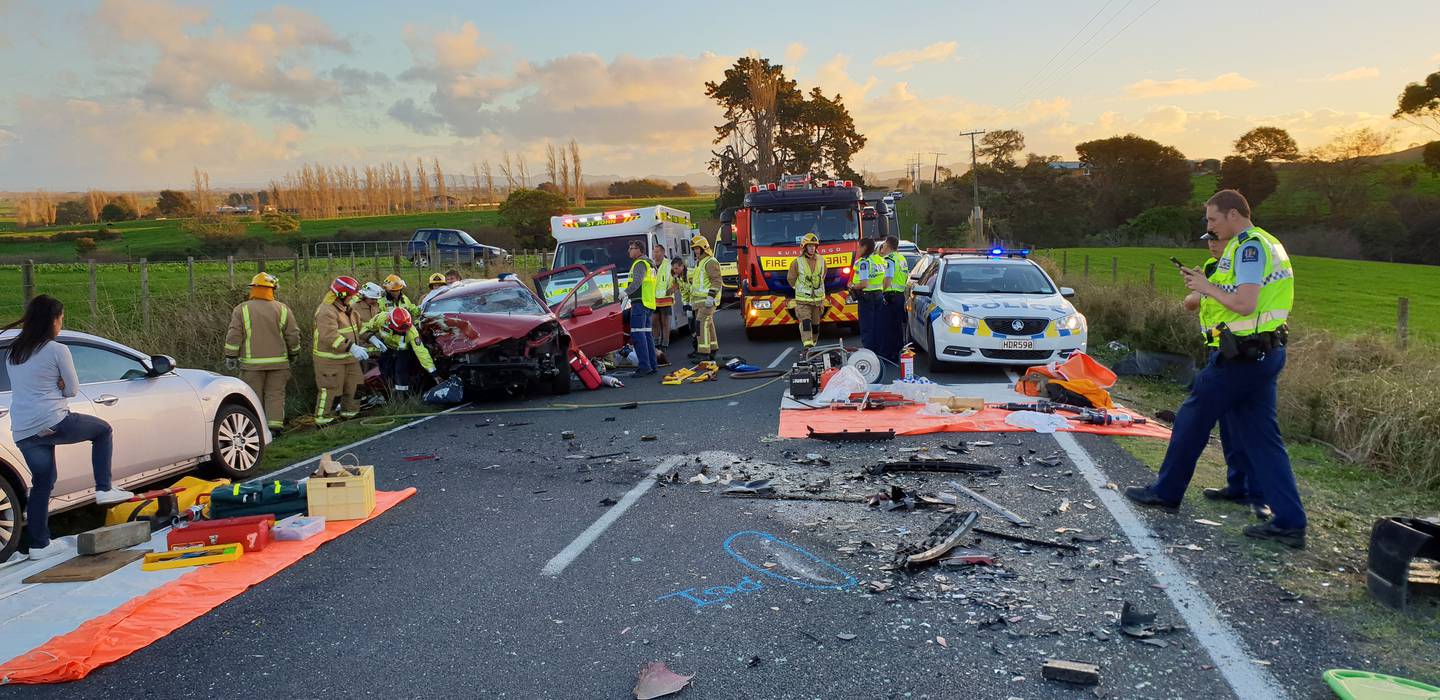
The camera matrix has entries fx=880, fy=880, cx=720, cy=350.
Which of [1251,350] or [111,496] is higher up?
[1251,350]

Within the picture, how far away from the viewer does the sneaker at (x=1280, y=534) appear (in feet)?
15.8

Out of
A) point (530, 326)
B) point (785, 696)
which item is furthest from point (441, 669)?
point (530, 326)

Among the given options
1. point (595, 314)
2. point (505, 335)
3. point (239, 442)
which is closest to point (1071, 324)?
point (595, 314)

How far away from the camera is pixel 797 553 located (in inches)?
196

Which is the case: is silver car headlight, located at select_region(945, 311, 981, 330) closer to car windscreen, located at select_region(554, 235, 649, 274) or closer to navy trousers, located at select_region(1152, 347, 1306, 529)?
navy trousers, located at select_region(1152, 347, 1306, 529)

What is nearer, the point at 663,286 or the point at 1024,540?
the point at 1024,540

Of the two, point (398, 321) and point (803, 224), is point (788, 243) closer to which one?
point (803, 224)

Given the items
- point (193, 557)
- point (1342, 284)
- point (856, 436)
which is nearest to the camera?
point (193, 557)

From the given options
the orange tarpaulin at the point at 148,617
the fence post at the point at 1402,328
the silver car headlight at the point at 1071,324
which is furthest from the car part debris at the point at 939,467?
the fence post at the point at 1402,328

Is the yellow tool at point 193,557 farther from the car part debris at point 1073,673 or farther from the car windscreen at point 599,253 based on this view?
the car windscreen at point 599,253

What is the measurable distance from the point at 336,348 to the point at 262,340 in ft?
2.66

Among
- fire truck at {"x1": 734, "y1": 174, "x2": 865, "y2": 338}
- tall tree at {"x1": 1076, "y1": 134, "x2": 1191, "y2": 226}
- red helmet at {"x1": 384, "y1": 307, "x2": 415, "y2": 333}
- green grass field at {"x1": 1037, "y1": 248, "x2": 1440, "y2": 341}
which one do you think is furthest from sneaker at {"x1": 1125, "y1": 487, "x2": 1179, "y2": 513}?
tall tree at {"x1": 1076, "y1": 134, "x2": 1191, "y2": 226}

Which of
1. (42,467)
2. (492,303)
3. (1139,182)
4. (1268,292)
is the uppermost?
(1139,182)

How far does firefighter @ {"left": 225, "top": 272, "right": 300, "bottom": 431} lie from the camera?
9445 millimetres
